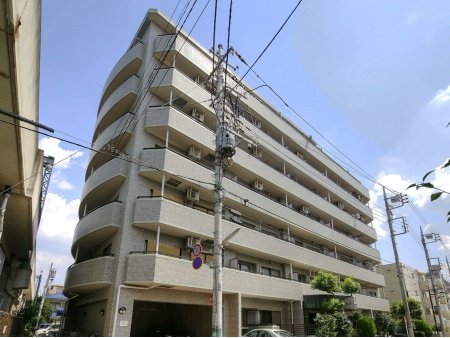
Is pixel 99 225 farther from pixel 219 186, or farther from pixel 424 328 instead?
pixel 424 328

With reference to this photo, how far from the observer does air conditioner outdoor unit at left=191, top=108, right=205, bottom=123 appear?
2230cm

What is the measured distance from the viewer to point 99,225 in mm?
17266

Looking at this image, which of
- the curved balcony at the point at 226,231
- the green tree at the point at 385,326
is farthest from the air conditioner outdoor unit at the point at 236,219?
the green tree at the point at 385,326

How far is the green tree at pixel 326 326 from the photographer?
62.0 feet

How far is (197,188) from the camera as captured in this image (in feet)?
64.0

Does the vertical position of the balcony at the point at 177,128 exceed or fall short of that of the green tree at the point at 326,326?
it exceeds it

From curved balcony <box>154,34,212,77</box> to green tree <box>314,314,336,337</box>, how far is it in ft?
61.9

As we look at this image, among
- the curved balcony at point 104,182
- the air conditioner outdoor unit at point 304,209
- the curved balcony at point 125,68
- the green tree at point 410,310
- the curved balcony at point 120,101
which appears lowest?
the green tree at point 410,310

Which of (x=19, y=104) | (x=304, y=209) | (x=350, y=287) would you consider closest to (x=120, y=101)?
(x=19, y=104)

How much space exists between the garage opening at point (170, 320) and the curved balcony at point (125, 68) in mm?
15616

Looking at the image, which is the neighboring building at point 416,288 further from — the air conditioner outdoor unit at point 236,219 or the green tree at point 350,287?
the air conditioner outdoor unit at point 236,219

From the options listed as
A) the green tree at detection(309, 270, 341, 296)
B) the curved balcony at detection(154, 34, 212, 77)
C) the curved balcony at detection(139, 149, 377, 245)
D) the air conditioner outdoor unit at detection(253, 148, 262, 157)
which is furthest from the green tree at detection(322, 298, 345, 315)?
the curved balcony at detection(154, 34, 212, 77)

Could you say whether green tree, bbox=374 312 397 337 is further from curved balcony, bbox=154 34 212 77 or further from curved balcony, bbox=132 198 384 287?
curved balcony, bbox=154 34 212 77

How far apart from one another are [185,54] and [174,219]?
1235 cm
